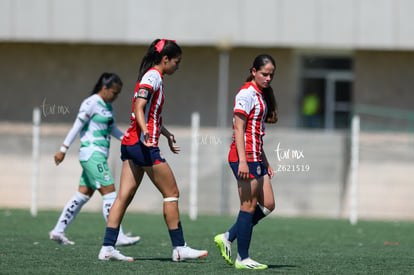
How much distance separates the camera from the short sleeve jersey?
34.0ft

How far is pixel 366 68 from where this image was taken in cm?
2222

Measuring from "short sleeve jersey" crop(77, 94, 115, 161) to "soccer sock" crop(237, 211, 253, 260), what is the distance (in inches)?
117

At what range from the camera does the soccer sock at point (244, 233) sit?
793 cm

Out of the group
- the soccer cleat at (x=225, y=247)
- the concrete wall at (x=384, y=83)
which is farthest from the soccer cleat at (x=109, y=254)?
the concrete wall at (x=384, y=83)

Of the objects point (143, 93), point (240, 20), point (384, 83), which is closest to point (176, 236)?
point (143, 93)

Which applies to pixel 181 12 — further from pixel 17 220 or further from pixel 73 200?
pixel 73 200

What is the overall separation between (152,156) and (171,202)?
47cm

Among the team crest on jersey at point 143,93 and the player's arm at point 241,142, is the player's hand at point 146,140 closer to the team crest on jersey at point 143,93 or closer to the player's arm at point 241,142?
the team crest on jersey at point 143,93

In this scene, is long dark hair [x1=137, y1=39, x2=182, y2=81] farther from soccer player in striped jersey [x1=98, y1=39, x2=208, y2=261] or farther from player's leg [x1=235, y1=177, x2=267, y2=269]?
player's leg [x1=235, y1=177, x2=267, y2=269]

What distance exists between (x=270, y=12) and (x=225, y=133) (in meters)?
3.08

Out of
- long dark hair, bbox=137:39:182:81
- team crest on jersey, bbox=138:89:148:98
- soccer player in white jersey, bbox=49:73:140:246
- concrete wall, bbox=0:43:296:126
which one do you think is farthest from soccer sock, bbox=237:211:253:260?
concrete wall, bbox=0:43:296:126

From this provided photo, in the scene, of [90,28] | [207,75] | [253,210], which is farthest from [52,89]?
[253,210]

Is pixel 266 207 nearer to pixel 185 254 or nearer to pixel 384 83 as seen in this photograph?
pixel 185 254

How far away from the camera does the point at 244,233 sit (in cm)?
794
